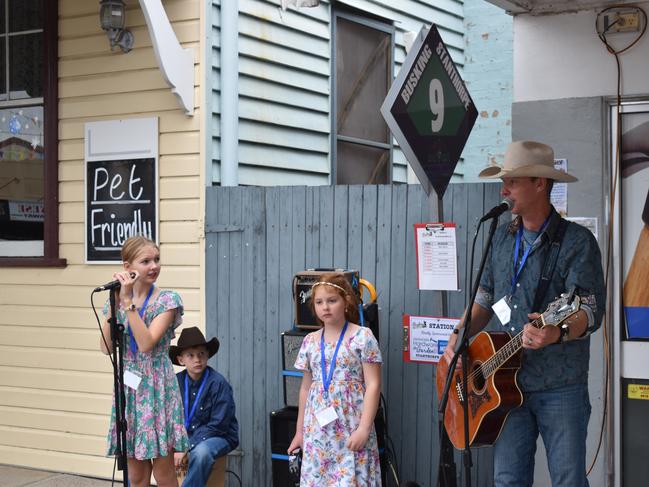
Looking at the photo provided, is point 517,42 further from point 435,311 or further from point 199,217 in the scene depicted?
point 199,217

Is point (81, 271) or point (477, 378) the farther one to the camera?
point (81, 271)

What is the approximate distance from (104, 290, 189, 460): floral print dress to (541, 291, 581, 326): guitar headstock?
2011 millimetres

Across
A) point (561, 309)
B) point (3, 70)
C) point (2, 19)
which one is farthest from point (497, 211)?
point (2, 19)

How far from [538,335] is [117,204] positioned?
3629mm

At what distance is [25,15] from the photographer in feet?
23.1

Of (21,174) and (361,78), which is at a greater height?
(361,78)

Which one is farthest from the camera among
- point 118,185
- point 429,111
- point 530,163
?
point 118,185

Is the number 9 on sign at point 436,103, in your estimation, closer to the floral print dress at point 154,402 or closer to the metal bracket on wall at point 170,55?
the floral print dress at point 154,402

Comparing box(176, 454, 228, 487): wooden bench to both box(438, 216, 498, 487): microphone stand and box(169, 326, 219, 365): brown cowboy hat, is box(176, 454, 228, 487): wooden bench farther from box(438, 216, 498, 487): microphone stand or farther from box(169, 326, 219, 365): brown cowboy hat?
box(438, 216, 498, 487): microphone stand

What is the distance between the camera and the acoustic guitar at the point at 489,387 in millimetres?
4051

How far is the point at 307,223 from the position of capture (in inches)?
235

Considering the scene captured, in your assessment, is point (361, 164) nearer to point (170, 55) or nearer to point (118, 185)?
point (118, 185)

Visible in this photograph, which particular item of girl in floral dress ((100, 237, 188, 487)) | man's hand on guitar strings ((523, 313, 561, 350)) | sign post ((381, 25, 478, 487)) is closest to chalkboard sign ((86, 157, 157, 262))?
girl in floral dress ((100, 237, 188, 487))

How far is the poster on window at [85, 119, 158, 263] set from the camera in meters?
6.40
